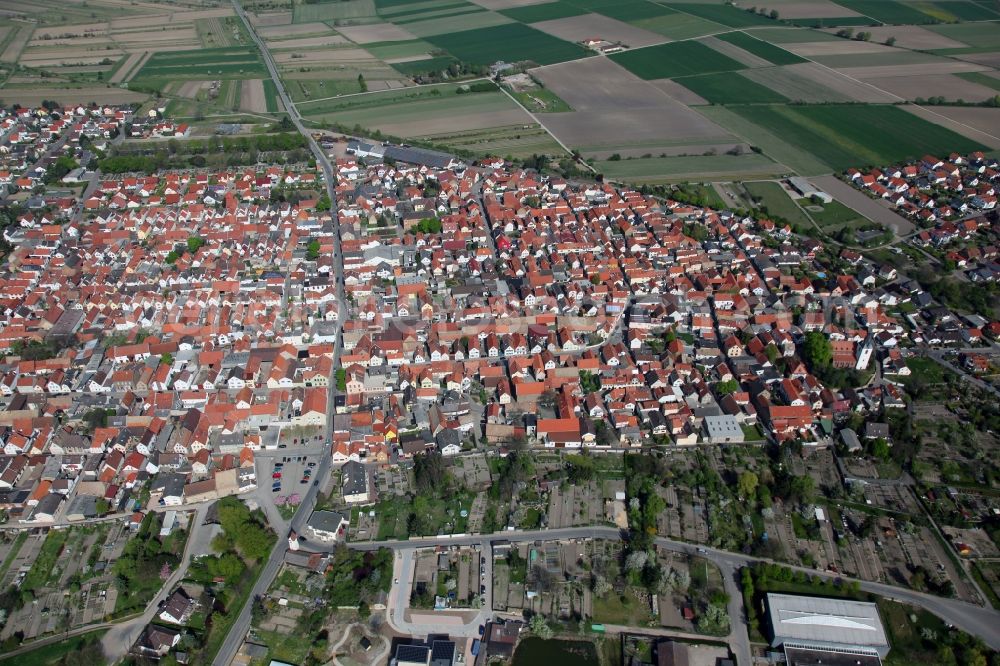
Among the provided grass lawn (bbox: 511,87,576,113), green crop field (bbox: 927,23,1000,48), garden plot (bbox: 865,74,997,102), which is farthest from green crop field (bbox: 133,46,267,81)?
green crop field (bbox: 927,23,1000,48)

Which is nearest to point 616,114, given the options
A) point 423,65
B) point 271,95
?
point 423,65

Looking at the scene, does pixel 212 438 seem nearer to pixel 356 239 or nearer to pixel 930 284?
pixel 356 239

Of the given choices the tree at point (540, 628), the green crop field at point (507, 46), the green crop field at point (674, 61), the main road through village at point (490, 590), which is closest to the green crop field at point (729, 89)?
the green crop field at point (674, 61)

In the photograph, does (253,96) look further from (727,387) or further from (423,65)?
(727,387)

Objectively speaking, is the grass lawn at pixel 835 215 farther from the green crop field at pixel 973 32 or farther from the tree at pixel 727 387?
the green crop field at pixel 973 32

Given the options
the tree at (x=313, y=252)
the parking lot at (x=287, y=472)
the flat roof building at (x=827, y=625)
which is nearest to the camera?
the flat roof building at (x=827, y=625)

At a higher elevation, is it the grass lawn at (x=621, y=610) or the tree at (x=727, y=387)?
the tree at (x=727, y=387)

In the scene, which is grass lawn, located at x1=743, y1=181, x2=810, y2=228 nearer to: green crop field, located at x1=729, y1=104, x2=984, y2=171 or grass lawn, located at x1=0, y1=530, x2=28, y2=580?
green crop field, located at x1=729, y1=104, x2=984, y2=171
